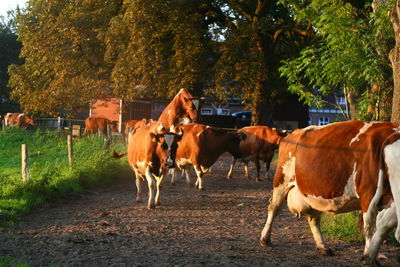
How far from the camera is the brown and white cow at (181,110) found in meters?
13.3

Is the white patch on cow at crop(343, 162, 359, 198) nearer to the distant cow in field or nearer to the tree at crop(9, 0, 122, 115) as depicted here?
the tree at crop(9, 0, 122, 115)

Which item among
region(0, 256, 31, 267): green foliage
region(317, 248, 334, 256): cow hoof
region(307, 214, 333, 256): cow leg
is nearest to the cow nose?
region(307, 214, 333, 256): cow leg

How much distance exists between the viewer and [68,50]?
2277cm

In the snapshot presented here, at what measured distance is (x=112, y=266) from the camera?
570cm

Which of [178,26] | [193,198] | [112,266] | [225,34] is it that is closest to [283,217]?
[193,198]

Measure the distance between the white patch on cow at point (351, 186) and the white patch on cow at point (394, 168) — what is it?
58cm

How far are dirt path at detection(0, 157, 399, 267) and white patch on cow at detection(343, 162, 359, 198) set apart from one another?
3.42ft

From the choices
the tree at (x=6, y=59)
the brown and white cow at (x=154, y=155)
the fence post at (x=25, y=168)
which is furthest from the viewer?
the tree at (x=6, y=59)

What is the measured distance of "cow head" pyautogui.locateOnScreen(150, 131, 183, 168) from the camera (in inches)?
389

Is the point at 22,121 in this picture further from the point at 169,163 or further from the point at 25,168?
the point at 169,163

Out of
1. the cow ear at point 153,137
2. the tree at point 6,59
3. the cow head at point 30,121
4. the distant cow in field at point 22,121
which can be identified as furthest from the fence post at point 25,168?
the tree at point 6,59

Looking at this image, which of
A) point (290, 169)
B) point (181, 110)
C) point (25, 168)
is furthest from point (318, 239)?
point (181, 110)

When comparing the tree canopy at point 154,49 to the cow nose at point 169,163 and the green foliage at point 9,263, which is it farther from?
the green foliage at point 9,263

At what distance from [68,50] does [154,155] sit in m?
14.2
